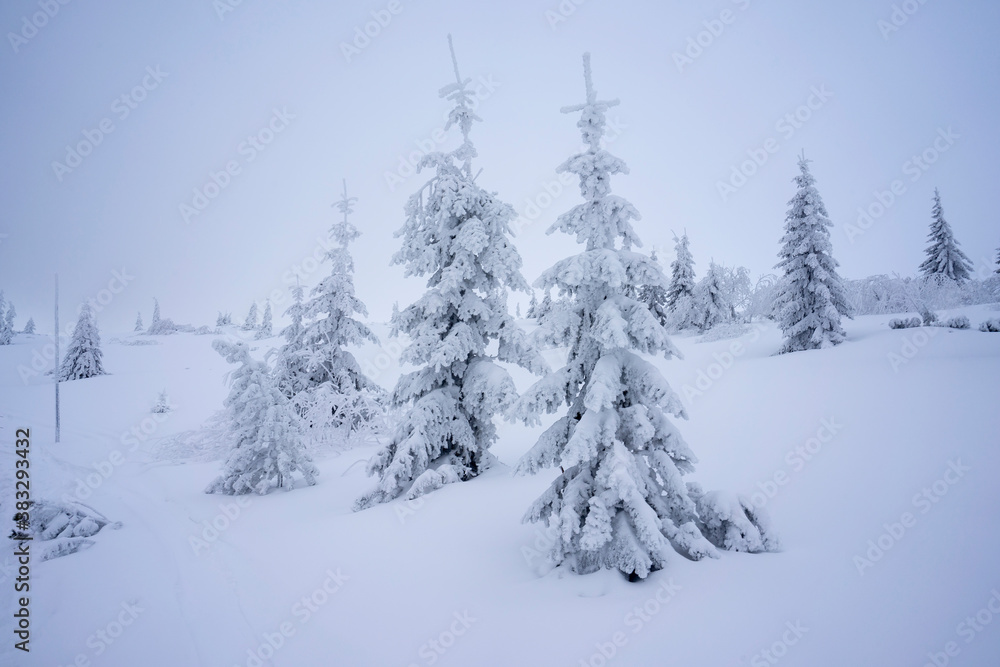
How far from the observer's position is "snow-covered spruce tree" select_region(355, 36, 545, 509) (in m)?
11.2

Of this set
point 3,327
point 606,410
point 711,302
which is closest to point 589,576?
point 606,410

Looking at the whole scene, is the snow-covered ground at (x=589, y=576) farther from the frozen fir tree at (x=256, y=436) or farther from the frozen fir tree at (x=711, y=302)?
the frozen fir tree at (x=711, y=302)

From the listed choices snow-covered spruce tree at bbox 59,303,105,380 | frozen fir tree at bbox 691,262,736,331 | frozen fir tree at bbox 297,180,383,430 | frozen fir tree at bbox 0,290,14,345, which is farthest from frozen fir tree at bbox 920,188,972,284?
frozen fir tree at bbox 0,290,14,345

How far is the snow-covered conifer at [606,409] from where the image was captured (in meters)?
5.77

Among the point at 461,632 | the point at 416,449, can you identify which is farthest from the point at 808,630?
the point at 416,449

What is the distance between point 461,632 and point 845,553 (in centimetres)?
570

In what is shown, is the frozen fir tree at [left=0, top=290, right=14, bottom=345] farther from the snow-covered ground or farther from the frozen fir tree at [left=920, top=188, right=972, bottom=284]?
the frozen fir tree at [left=920, top=188, right=972, bottom=284]

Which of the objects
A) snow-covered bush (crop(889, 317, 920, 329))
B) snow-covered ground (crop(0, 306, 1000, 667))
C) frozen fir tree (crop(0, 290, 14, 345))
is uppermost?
frozen fir tree (crop(0, 290, 14, 345))

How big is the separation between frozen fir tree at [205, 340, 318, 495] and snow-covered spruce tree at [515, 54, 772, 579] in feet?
31.0

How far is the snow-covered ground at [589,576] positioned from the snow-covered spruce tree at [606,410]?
598 mm

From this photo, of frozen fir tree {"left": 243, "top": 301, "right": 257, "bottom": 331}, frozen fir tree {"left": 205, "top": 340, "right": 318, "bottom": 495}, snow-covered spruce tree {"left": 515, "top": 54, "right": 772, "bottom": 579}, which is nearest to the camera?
snow-covered spruce tree {"left": 515, "top": 54, "right": 772, "bottom": 579}

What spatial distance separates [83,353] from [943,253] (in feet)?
226

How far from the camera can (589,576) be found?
607 centimetres

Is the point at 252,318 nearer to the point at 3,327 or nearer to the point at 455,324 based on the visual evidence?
the point at 3,327
